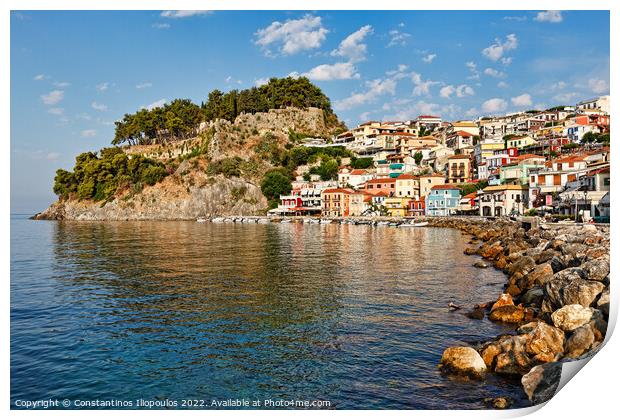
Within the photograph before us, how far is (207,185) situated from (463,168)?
108 ft

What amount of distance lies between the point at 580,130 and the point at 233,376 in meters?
46.7

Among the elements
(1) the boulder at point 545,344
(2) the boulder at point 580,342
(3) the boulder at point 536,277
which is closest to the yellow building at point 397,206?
(3) the boulder at point 536,277

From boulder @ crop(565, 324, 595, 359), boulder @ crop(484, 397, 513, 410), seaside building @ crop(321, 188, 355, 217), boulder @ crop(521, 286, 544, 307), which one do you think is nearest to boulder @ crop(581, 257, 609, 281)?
boulder @ crop(521, 286, 544, 307)

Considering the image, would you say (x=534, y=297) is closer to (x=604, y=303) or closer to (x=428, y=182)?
(x=604, y=303)

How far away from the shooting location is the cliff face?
58500mm

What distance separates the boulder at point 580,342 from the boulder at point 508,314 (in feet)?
7.93

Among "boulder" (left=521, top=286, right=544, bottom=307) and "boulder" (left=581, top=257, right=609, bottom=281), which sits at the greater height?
"boulder" (left=581, top=257, right=609, bottom=281)

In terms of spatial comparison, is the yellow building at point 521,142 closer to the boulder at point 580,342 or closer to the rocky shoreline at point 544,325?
the rocky shoreline at point 544,325

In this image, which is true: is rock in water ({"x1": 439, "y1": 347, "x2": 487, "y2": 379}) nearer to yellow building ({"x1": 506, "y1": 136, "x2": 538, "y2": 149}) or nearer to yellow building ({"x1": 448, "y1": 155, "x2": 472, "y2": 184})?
yellow building ({"x1": 448, "y1": 155, "x2": 472, "y2": 184})

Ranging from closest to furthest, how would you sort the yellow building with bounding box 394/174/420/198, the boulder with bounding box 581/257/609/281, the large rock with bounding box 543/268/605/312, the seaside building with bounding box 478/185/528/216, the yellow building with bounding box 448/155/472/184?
the large rock with bounding box 543/268/605/312, the boulder with bounding box 581/257/609/281, the seaside building with bounding box 478/185/528/216, the yellow building with bounding box 394/174/420/198, the yellow building with bounding box 448/155/472/184

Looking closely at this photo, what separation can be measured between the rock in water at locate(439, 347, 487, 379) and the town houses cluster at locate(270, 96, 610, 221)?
1901 centimetres

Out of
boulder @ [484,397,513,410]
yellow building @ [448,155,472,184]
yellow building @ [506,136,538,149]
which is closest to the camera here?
boulder @ [484,397,513,410]

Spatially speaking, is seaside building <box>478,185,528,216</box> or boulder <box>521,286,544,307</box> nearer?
boulder <box>521,286,544,307</box>
